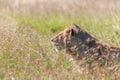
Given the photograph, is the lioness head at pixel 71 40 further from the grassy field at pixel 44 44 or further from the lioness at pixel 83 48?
the grassy field at pixel 44 44

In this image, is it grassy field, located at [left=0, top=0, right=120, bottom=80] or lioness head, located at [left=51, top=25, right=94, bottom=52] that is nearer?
grassy field, located at [left=0, top=0, right=120, bottom=80]

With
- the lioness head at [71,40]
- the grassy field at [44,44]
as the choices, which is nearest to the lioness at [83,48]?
the lioness head at [71,40]

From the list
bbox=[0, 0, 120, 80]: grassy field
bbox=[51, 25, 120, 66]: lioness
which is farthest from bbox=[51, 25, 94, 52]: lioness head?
bbox=[0, 0, 120, 80]: grassy field

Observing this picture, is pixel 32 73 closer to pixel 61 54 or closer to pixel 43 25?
pixel 61 54

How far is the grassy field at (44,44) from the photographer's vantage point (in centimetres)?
660

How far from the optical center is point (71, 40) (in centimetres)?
738

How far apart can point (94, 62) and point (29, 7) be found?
6.64 meters

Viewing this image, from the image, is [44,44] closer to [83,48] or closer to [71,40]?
[71,40]

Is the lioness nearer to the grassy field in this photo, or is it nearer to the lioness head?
the lioness head

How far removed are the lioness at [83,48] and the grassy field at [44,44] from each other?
0.13m

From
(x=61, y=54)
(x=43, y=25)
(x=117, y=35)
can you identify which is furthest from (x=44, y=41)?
(x=43, y=25)

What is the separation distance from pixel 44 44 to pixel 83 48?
0.70 metres

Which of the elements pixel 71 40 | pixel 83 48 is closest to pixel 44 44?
pixel 71 40

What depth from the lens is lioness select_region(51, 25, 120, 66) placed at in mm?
7109
